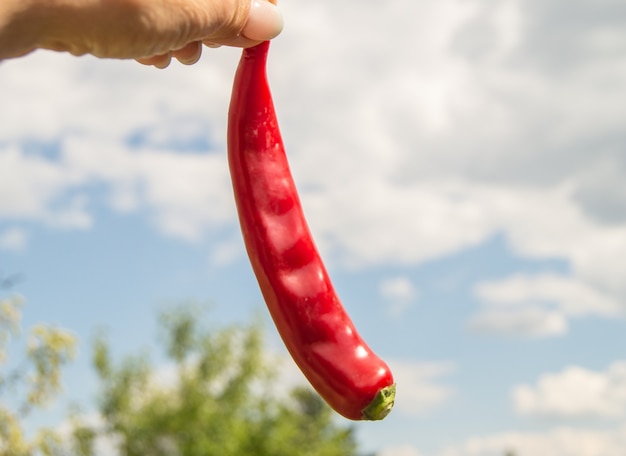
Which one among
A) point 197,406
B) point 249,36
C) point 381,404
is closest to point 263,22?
point 249,36

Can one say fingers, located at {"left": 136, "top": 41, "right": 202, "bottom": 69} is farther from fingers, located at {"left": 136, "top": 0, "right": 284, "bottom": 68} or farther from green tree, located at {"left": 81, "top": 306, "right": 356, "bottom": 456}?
green tree, located at {"left": 81, "top": 306, "right": 356, "bottom": 456}

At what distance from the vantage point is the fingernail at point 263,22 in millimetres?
2566

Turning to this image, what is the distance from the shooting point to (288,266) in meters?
2.66

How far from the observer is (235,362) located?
96.5ft

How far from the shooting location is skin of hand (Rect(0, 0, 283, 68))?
6.77ft

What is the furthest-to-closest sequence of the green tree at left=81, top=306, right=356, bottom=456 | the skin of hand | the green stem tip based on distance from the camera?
the green tree at left=81, top=306, right=356, bottom=456, the green stem tip, the skin of hand

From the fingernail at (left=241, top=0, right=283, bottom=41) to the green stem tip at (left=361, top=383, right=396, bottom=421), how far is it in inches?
38.8

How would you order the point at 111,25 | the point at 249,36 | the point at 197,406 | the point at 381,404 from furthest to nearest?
the point at 197,406 < the point at 249,36 < the point at 381,404 < the point at 111,25

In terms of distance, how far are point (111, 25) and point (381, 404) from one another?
1.14 m

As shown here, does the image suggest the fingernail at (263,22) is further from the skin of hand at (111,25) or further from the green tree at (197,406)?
the green tree at (197,406)

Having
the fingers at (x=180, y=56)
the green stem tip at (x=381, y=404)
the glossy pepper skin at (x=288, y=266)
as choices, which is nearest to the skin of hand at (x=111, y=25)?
the fingers at (x=180, y=56)

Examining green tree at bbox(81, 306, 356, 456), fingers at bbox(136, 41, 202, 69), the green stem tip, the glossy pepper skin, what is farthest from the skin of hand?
green tree at bbox(81, 306, 356, 456)

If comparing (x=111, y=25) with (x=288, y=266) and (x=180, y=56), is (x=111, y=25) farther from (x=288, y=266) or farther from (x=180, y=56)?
(x=288, y=266)

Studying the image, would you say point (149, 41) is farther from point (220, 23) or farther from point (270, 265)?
point (270, 265)
